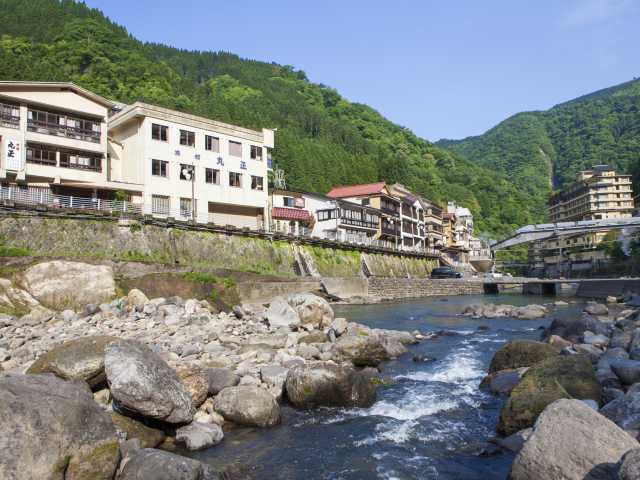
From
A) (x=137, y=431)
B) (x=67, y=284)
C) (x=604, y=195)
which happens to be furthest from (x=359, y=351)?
(x=604, y=195)

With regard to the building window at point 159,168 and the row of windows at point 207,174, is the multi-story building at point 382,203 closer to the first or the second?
the row of windows at point 207,174

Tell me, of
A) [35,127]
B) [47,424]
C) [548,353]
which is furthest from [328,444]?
[35,127]

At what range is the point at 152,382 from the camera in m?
9.65

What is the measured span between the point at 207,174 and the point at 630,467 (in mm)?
44585

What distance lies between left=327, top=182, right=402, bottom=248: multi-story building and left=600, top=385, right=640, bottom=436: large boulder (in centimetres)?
6408

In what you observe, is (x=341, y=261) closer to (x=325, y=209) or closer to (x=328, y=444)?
(x=325, y=209)

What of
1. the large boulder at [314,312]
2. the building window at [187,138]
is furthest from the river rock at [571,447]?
the building window at [187,138]

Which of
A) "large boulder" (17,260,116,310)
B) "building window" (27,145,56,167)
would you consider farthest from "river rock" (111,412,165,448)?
"building window" (27,145,56,167)

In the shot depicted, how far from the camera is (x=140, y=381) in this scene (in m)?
9.52

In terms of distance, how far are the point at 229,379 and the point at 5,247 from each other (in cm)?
2270

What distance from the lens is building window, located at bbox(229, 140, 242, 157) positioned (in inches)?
1914

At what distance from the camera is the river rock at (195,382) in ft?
36.8

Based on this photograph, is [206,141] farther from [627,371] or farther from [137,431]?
[627,371]

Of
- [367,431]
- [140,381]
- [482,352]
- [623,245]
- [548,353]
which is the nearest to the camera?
[140,381]
